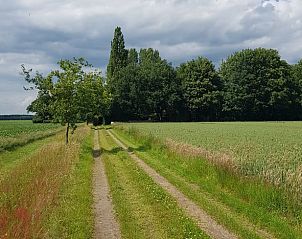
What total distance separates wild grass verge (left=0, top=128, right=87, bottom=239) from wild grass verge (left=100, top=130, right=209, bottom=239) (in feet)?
6.69

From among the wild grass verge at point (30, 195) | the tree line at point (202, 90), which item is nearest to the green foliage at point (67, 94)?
the wild grass verge at point (30, 195)

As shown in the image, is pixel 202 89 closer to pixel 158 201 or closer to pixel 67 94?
pixel 67 94

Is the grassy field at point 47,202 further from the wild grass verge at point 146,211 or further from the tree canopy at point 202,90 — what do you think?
the tree canopy at point 202,90

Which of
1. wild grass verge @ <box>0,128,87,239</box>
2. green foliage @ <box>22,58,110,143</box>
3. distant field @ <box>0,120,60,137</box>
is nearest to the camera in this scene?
wild grass verge @ <box>0,128,87,239</box>

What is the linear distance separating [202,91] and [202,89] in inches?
24.6

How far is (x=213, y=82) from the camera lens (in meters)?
109

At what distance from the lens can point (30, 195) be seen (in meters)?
12.0

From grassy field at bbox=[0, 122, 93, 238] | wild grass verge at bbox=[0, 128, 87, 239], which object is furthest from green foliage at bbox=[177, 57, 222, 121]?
grassy field at bbox=[0, 122, 93, 238]

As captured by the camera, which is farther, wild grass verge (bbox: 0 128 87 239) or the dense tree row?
the dense tree row

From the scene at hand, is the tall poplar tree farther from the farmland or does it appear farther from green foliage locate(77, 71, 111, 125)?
the farmland

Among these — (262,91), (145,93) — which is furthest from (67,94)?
(262,91)

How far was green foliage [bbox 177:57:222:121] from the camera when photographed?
10456cm

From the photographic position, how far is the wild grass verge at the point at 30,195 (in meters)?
8.45

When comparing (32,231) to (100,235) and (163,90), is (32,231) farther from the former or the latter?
(163,90)
